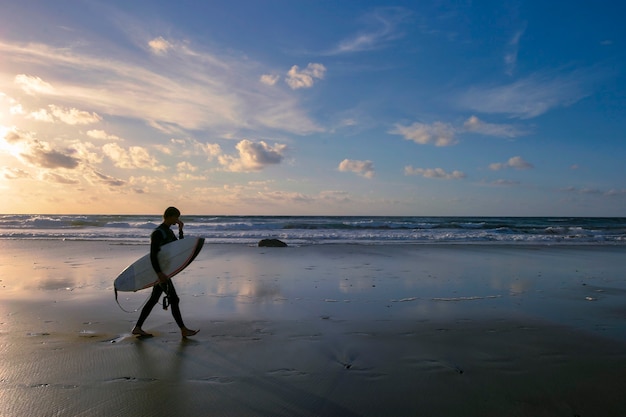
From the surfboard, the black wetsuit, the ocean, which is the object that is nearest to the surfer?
the black wetsuit

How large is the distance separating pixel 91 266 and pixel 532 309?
38.4 feet

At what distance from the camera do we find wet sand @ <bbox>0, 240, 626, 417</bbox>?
Answer: 3.42m

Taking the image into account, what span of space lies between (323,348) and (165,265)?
8.14 feet

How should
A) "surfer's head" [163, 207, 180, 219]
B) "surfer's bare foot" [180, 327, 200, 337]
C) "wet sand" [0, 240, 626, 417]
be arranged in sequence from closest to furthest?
"wet sand" [0, 240, 626, 417]
"surfer's bare foot" [180, 327, 200, 337]
"surfer's head" [163, 207, 180, 219]

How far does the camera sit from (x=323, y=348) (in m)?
4.79

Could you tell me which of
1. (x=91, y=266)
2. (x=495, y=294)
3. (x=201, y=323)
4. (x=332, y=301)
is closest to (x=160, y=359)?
(x=201, y=323)

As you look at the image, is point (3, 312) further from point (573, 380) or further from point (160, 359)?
point (573, 380)

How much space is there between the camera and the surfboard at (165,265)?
557cm

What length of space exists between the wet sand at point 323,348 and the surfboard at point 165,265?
0.66 meters

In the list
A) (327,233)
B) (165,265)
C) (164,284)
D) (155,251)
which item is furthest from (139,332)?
(327,233)

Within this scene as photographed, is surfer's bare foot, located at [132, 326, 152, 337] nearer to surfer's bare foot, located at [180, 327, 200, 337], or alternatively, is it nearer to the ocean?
surfer's bare foot, located at [180, 327, 200, 337]

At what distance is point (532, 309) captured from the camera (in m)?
6.83

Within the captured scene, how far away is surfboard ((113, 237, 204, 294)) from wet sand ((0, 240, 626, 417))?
26.1 inches

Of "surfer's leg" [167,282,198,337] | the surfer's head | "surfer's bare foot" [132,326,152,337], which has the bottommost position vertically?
"surfer's bare foot" [132,326,152,337]
